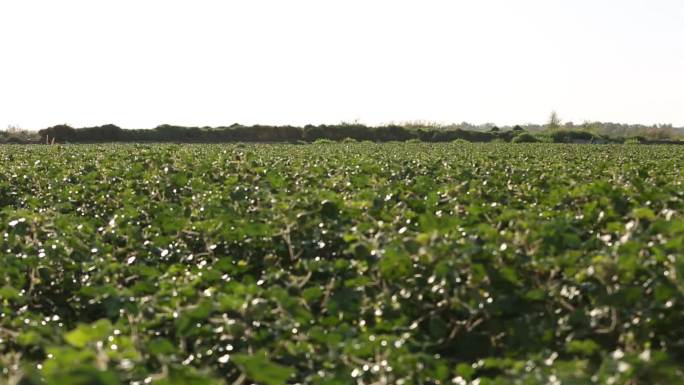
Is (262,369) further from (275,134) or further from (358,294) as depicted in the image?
(275,134)

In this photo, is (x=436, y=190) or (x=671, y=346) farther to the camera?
(x=436, y=190)

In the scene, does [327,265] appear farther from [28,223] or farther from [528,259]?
[28,223]

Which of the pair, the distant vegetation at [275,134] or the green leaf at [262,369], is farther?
the distant vegetation at [275,134]

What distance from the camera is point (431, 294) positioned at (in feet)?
13.9

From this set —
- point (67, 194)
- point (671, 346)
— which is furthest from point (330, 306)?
point (67, 194)

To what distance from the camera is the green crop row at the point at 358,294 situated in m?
3.26

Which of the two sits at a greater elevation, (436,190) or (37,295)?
(436,190)

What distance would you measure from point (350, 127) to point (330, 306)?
51.7m

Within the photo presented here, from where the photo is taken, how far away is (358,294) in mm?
4176

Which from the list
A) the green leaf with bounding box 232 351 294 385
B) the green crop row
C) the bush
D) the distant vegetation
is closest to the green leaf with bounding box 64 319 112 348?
the green crop row

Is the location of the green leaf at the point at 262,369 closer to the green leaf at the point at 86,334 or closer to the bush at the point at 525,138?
the green leaf at the point at 86,334

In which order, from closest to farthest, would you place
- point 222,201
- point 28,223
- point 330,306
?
point 330,306
point 28,223
point 222,201

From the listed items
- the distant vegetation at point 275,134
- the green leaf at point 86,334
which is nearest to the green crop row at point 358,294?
the green leaf at point 86,334

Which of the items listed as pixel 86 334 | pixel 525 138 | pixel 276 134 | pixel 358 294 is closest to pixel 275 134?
pixel 276 134
